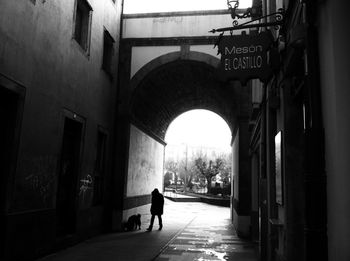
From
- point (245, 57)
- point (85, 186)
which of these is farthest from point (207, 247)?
point (245, 57)

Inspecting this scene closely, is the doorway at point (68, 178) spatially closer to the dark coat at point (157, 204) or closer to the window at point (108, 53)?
the window at point (108, 53)

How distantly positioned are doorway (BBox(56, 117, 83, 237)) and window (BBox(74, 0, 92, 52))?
8.55ft

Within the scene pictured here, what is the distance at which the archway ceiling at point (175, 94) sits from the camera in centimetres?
1570

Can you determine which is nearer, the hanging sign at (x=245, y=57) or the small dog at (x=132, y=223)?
the hanging sign at (x=245, y=57)

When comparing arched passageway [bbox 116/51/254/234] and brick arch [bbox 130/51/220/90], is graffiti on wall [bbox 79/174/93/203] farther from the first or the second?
brick arch [bbox 130/51/220/90]

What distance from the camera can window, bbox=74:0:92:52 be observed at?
441 inches

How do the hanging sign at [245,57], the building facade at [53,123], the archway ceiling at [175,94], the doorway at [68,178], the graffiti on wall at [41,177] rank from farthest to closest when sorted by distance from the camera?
the archway ceiling at [175,94] < the doorway at [68,178] < the graffiti on wall at [41,177] < the building facade at [53,123] < the hanging sign at [245,57]

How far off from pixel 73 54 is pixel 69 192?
4.03 meters

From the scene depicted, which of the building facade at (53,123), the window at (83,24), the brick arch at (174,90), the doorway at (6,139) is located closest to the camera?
the doorway at (6,139)

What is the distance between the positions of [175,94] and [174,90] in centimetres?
76

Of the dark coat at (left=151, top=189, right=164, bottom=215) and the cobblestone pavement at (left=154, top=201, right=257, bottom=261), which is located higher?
the dark coat at (left=151, top=189, right=164, bottom=215)

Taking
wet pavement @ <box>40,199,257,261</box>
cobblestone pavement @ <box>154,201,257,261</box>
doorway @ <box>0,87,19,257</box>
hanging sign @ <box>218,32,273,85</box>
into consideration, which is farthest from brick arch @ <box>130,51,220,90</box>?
hanging sign @ <box>218,32,273,85</box>

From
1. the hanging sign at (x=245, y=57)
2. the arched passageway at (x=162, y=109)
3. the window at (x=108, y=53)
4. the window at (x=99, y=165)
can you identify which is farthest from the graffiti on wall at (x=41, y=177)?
the window at (x=108, y=53)

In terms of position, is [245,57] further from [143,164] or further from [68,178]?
[143,164]
